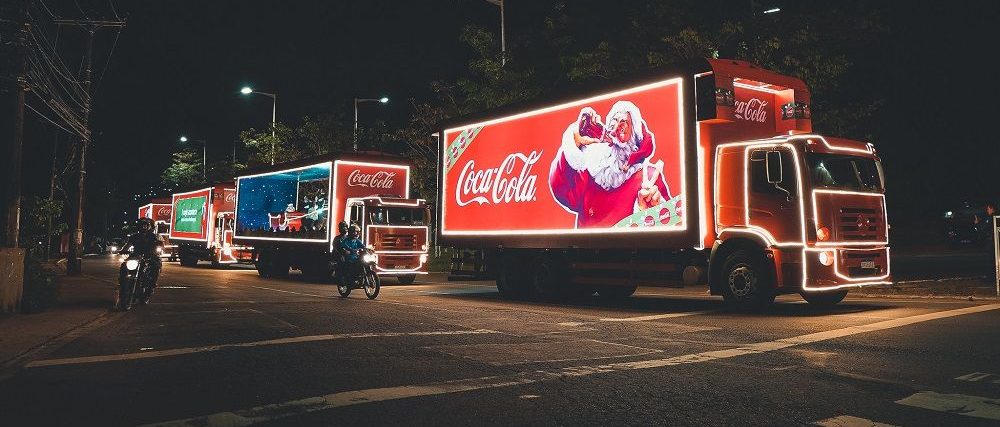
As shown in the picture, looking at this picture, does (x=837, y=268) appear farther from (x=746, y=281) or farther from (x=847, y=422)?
(x=847, y=422)

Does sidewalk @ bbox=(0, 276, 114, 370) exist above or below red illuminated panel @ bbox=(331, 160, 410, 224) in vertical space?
below

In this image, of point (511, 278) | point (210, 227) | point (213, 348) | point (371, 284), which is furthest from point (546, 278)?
point (210, 227)

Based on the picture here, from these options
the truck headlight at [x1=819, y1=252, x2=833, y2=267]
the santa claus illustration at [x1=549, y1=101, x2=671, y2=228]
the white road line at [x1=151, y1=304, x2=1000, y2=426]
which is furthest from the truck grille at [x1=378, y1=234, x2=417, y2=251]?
the white road line at [x1=151, y1=304, x2=1000, y2=426]

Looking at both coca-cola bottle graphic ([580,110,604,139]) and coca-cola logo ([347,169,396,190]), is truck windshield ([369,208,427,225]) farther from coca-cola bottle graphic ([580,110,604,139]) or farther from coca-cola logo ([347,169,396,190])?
coca-cola bottle graphic ([580,110,604,139])

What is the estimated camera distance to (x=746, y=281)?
12.0m

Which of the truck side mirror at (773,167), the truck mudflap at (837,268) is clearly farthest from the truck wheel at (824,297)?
the truck side mirror at (773,167)

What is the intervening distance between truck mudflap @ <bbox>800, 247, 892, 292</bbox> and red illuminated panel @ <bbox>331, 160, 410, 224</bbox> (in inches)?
562

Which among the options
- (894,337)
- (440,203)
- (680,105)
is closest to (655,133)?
(680,105)

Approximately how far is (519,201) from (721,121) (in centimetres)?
514

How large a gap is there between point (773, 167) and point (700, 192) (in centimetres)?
121

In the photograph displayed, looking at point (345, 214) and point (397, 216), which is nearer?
point (345, 214)

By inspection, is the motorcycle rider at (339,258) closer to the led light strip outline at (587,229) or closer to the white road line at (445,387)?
the led light strip outline at (587,229)

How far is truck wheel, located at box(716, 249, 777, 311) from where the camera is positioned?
11.9m

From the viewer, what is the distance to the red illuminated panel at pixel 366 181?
73.7 feet
